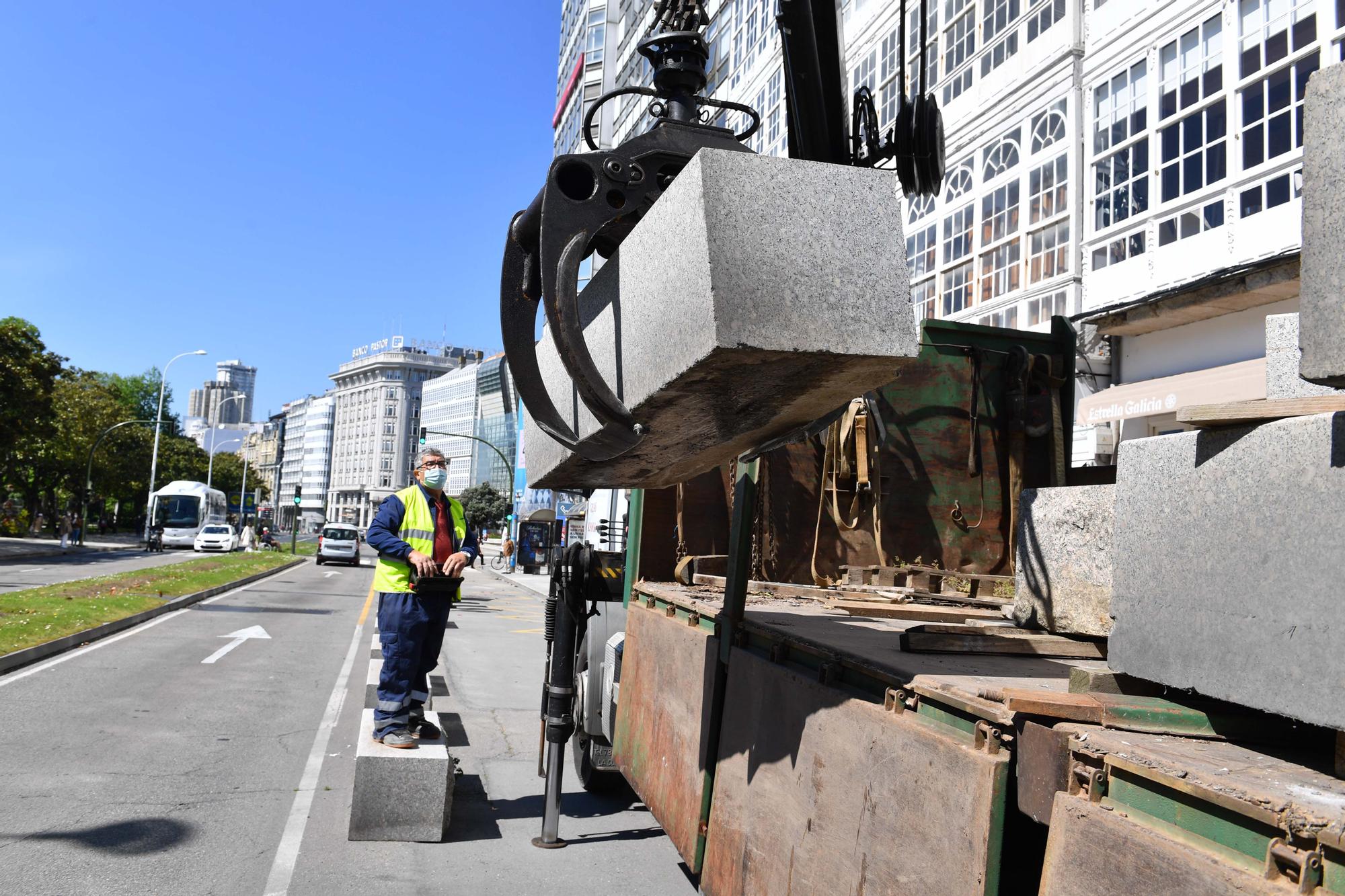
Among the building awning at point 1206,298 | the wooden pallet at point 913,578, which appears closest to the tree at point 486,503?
the building awning at point 1206,298

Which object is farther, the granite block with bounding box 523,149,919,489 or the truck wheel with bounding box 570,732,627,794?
the truck wheel with bounding box 570,732,627,794

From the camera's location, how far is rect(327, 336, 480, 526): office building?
16962 centimetres

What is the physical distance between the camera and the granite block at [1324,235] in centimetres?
175

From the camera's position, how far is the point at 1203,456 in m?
2.13

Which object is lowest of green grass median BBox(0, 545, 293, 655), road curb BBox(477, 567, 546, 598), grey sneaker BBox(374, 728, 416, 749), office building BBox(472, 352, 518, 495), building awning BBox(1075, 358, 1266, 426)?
road curb BBox(477, 567, 546, 598)

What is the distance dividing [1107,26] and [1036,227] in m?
3.27

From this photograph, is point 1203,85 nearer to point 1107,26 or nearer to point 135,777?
point 1107,26

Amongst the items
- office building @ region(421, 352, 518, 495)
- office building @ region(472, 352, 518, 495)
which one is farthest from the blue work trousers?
office building @ region(472, 352, 518, 495)

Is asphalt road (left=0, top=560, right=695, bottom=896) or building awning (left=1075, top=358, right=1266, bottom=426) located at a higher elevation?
building awning (left=1075, top=358, right=1266, bottom=426)

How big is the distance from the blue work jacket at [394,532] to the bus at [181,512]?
2057 inches

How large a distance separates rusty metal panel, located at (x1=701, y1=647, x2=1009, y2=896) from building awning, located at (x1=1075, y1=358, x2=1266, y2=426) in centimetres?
1164

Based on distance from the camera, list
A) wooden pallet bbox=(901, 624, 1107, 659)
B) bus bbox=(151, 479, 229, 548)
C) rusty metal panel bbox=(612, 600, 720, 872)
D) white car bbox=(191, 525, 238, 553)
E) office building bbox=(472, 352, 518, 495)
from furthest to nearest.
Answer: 1. office building bbox=(472, 352, 518, 495)
2. bus bbox=(151, 479, 229, 548)
3. white car bbox=(191, 525, 238, 553)
4. rusty metal panel bbox=(612, 600, 720, 872)
5. wooden pallet bbox=(901, 624, 1107, 659)

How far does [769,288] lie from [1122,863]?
4.78ft

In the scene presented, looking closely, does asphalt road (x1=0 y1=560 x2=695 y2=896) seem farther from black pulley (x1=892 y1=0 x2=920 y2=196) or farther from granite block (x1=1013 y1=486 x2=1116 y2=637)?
black pulley (x1=892 y1=0 x2=920 y2=196)
